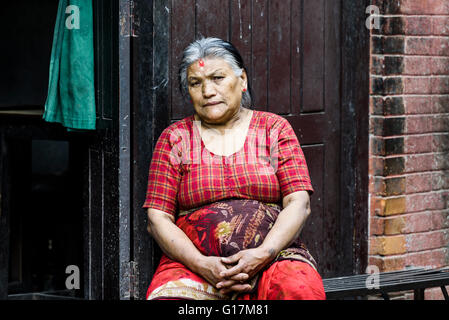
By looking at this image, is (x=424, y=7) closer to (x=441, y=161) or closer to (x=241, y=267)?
(x=441, y=161)

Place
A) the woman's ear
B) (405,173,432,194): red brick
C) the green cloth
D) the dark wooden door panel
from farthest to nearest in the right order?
(405,173,432,194): red brick
the dark wooden door panel
the green cloth
the woman's ear

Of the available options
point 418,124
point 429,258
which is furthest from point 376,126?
point 429,258

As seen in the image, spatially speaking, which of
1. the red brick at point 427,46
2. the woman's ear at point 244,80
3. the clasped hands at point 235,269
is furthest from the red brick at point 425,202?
the clasped hands at point 235,269

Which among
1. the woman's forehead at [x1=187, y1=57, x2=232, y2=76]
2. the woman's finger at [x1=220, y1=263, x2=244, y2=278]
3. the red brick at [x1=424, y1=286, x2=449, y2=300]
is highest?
the woman's forehead at [x1=187, y1=57, x2=232, y2=76]

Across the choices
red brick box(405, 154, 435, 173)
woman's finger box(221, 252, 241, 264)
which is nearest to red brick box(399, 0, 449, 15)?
red brick box(405, 154, 435, 173)

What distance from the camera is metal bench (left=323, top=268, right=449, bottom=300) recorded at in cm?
387

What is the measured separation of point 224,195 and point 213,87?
50 cm

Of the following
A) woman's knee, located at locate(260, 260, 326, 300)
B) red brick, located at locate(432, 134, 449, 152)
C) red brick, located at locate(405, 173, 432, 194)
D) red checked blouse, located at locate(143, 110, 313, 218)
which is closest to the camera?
woman's knee, located at locate(260, 260, 326, 300)

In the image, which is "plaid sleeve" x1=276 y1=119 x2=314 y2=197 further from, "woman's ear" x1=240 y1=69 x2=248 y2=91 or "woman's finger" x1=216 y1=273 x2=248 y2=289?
"woman's finger" x1=216 y1=273 x2=248 y2=289

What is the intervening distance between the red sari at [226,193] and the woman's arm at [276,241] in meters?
0.04

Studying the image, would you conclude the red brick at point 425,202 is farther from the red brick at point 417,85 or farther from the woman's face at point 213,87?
the woman's face at point 213,87

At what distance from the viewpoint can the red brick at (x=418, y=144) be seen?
15.3 feet

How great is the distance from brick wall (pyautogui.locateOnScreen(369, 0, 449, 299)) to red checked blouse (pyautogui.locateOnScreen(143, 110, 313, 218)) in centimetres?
132

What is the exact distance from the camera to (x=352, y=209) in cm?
Result: 469
